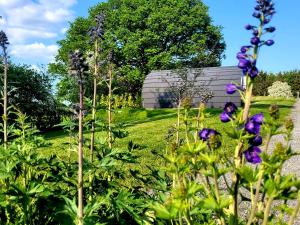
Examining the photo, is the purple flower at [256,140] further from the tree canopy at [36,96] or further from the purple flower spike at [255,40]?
the tree canopy at [36,96]

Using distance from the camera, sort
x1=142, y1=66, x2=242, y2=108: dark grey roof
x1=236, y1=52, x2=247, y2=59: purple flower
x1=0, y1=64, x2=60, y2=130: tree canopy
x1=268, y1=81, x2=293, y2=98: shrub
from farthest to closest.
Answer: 1. x1=268, y1=81, x2=293, y2=98: shrub
2. x1=142, y1=66, x2=242, y2=108: dark grey roof
3. x1=0, y1=64, x2=60, y2=130: tree canopy
4. x1=236, y1=52, x2=247, y2=59: purple flower

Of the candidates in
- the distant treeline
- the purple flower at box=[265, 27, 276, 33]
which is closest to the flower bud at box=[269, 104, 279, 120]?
the purple flower at box=[265, 27, 276, 33]

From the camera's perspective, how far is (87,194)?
138 inches

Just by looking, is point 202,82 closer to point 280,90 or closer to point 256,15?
point 280,90

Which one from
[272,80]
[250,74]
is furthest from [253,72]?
[272,80]

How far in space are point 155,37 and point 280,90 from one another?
16.0 meters

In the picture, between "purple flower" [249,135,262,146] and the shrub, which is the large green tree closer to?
the shrub

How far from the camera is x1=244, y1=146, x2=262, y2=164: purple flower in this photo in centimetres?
216

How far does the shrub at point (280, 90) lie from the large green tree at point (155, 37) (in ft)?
28.4

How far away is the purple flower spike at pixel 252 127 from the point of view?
211 centimetres

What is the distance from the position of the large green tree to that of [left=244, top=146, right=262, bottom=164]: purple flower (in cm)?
3540

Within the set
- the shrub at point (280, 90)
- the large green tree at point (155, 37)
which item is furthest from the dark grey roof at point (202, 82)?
the shrub at point (280, 90)

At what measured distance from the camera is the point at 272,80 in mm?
50469

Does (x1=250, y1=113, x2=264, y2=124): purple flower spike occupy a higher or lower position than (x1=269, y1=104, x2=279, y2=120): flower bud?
lower
